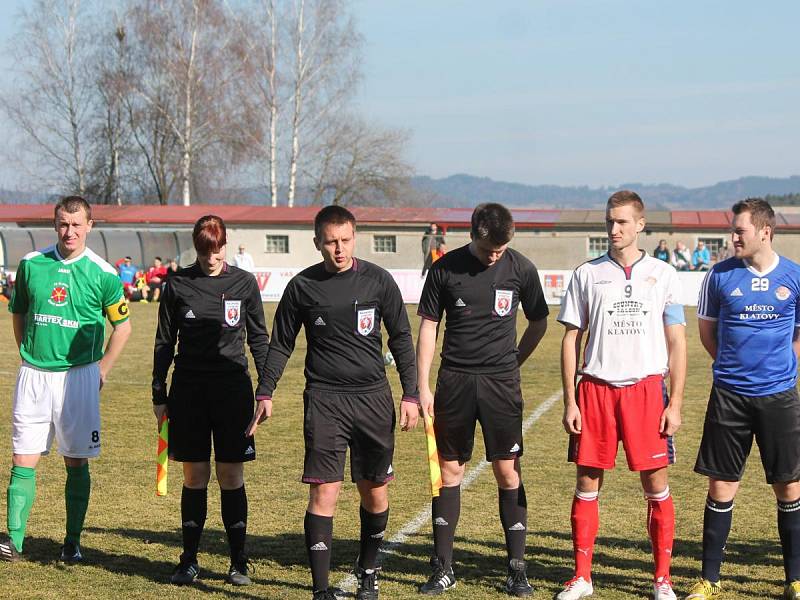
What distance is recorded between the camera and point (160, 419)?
6492 millimetres

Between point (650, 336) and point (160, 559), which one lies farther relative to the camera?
point (160, 559)

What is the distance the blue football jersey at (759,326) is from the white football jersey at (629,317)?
1.19 ft

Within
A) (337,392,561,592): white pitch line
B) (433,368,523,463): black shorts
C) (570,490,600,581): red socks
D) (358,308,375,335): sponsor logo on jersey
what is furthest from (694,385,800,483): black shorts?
(337,392,561,592): white pitch line

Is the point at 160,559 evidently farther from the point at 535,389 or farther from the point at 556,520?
the point at 535,389

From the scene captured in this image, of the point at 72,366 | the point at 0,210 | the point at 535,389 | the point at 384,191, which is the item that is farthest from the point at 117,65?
the point at 72,366

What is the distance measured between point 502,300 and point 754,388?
150cm

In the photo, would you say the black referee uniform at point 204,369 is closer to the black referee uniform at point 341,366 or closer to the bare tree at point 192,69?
the black referee uniform at point 341,366

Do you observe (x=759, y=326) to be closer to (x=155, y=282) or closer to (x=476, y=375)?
(x=476, y=375)

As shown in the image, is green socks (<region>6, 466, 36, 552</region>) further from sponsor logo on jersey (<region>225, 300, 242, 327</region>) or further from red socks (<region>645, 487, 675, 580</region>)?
red socks (<region>645, 487, 675, 580</region>)

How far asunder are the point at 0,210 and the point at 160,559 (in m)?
50.7

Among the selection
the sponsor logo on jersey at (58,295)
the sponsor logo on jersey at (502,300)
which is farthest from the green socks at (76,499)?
the sponsor logo on jersey at (502,300)

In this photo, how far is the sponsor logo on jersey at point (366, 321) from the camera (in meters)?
5.90

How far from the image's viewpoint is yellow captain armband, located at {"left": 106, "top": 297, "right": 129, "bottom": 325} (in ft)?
22.8

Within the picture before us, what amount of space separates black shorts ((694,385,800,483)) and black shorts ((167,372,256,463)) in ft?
8.75
